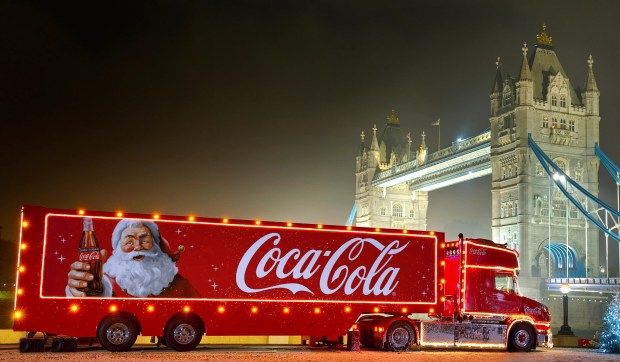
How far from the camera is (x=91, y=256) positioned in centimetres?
1877

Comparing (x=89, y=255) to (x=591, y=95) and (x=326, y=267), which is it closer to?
(x=326, y=267)

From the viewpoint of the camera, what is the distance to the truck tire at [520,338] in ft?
73.5

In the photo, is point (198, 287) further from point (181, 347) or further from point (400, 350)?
point (400, 350)

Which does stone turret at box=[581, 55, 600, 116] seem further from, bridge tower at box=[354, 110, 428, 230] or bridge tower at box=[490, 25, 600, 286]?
bridge tower at box=[354, 110, 428, 230]

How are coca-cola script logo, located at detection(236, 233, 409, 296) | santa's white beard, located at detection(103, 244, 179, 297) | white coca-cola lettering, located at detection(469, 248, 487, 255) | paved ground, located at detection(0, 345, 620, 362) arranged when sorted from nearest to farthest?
1. paved ground, located at detection(0, 345, 620, 362)
2. santa's white beard, located at detection(103, 244, 179, 297)
3. coca-cola script logo, located at detection(236, 233, 409, 296)
4. white coca-cola lettering, located at detection(469, 248, 487, 255)

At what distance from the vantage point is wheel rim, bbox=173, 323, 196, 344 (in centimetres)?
1939

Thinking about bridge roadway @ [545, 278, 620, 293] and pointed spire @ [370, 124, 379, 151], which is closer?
bridge roadway @ [545, 278, 620, 293]

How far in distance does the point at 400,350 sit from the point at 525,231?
54.0 m

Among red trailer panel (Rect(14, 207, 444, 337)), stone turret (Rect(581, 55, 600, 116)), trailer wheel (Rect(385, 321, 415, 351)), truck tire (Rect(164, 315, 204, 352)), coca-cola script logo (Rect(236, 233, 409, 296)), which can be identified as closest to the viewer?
red trailer panel (Rect(14, 207, 444, 337))

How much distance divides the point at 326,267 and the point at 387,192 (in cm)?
9896

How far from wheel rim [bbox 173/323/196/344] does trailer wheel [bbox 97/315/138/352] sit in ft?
3.43

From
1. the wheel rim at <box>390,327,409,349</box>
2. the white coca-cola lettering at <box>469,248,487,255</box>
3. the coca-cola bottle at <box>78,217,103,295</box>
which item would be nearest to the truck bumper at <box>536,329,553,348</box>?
the white coca-cola lettering at <box>469,248,487,255</box>

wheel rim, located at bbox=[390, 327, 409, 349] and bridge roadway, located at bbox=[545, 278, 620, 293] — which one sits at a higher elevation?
bridge roadway, located at bbox=[545, 278, 620, 293]

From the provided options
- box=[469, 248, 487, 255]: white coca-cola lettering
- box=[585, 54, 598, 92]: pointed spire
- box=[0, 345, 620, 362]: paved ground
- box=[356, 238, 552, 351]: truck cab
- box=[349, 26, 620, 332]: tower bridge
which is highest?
box=[585, 54, 598, 92]: pointed spire
